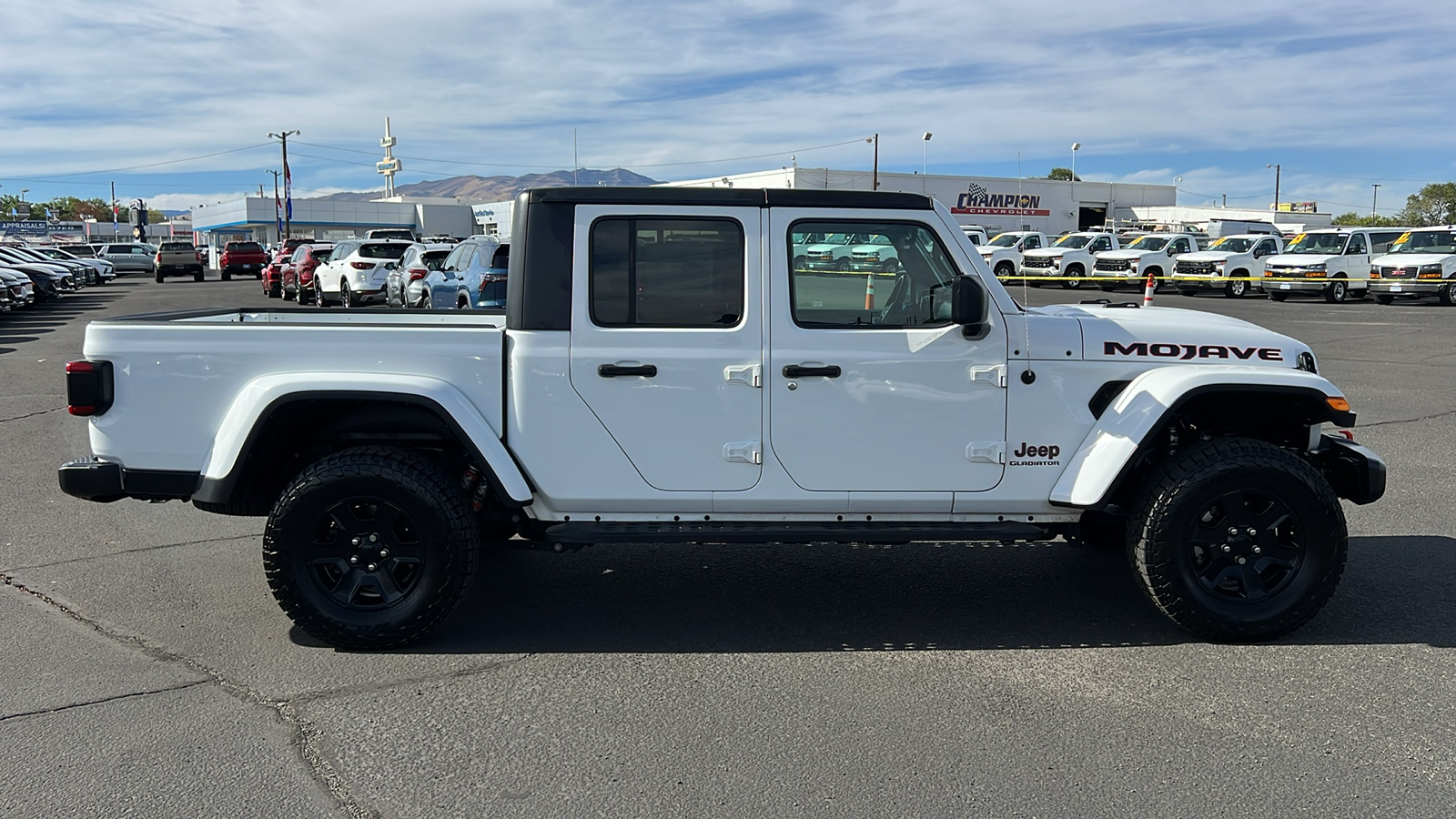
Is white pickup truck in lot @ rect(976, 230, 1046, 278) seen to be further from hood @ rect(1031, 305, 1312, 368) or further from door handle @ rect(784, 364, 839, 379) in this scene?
door handle @ rect(784, 364, 839, 379)

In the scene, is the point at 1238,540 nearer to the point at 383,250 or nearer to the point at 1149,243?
the point at 383,250

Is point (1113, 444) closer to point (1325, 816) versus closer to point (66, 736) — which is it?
point (1325, 816)

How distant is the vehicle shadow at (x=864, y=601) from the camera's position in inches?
192

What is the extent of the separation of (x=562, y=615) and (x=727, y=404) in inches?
51.0

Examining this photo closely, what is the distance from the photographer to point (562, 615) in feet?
17.0

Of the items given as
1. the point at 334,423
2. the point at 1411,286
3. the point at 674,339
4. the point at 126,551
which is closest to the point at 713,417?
the point at 674,339

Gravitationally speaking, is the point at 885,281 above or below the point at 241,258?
below

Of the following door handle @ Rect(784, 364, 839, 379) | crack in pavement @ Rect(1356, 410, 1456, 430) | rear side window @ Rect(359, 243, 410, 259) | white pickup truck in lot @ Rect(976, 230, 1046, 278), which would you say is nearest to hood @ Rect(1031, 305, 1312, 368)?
door handle @ Rect(784, 364, 839, 379)

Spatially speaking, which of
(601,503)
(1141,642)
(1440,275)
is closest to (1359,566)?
(1141,642)

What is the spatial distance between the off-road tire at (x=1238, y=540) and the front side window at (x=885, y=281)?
118 centimetres

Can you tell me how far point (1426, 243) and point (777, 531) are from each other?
30.3 meters

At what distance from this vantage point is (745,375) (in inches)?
185

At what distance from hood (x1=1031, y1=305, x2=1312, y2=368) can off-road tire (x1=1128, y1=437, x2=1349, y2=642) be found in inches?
14.5

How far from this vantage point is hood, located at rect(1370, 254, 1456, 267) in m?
27.8
